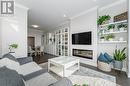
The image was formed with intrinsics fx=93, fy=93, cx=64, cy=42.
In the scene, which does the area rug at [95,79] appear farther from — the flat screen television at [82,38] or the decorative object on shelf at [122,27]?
the flat screen television at [82,38]

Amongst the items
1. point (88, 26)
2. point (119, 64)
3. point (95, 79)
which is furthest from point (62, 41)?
point (95, 79)

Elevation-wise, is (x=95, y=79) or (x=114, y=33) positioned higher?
(x=114, y=33)

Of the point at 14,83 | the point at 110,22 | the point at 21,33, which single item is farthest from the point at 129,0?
the point at 21,33

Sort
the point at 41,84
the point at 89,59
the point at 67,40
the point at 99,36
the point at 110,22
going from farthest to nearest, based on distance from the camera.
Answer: the point at 67,40 < the point at 89,59 < the point at 99,36 < the point at 110,22 < the point at 41,84

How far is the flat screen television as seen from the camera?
15.0 feet

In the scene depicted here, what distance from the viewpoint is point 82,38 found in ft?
16.3

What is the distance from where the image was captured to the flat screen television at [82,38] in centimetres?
457

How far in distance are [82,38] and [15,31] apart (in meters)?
3.25

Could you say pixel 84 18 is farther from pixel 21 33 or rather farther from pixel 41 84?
pixel 41 84

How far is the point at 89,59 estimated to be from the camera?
464cm

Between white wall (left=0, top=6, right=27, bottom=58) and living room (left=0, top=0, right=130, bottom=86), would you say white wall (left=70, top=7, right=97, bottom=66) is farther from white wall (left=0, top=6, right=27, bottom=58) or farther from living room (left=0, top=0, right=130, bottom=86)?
white wall (left=0, top=6, right=27, bottom=58)

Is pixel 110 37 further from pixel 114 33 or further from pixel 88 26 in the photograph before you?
pixel 88 26

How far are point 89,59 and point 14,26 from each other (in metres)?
3.80

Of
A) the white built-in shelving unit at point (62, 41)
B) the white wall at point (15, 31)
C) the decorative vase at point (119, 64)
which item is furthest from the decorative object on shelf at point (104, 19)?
the white wall at point (15, 31)
